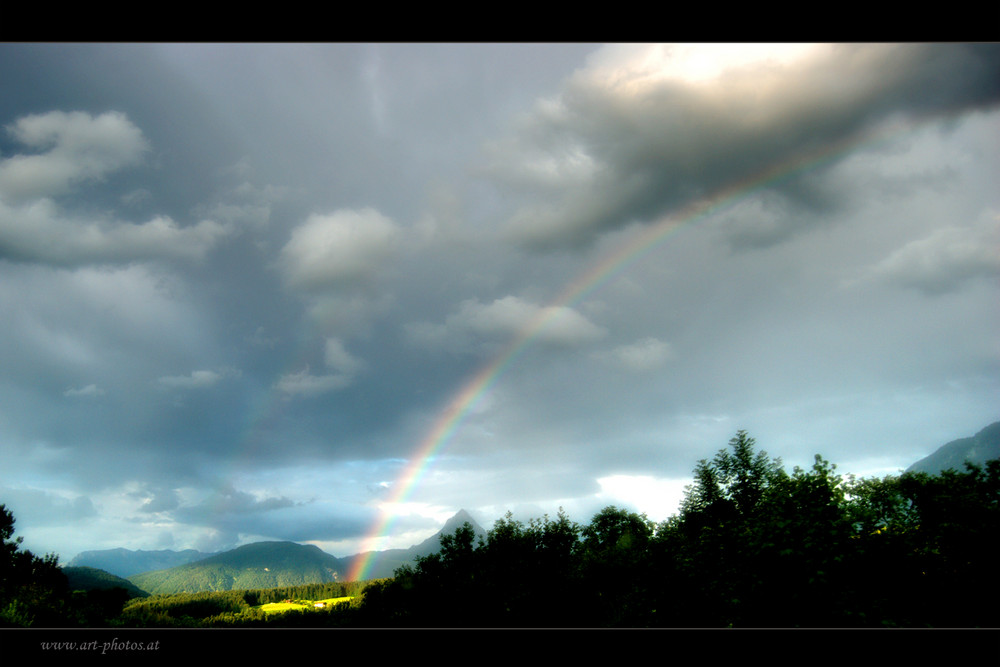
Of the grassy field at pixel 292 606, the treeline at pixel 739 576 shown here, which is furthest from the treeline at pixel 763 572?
the grassy field at pixel 292 606

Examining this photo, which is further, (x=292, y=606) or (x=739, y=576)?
(x=292, y=606)

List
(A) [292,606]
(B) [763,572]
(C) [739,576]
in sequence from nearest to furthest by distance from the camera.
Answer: (B) [763,572], (C) [739,576], (A) [292,606]

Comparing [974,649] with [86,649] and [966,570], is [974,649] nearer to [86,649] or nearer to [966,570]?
[86,649]

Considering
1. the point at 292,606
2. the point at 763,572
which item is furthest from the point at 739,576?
the point at 292,606

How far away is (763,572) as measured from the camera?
15.2m

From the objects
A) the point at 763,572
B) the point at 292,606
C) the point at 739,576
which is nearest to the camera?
the point at 763,572

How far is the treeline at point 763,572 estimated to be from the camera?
14.7 m

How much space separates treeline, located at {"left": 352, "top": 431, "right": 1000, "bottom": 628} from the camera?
14.7m

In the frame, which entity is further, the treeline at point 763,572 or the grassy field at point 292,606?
the grassy field at point 292,606

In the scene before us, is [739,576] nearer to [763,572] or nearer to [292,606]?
[763,572]

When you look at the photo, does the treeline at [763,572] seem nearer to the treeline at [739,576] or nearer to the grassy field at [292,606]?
the treeline at [739,576]

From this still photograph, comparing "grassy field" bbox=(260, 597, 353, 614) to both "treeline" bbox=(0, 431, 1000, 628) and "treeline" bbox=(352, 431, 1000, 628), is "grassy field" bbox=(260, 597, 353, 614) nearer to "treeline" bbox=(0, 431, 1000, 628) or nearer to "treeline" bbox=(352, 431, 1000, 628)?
"treeline" bbox=(0, 431, 1000, 628)

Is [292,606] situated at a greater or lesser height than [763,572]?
lesser

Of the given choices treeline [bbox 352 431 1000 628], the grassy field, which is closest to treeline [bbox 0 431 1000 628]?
treeline [bbox 352 431 1000 628]
